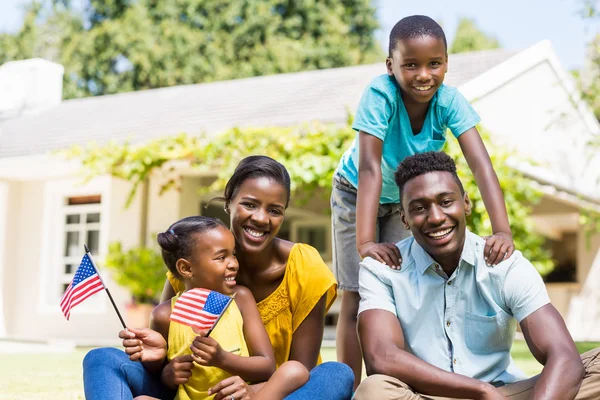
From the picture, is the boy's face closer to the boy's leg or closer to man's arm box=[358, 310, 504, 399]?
the boy's leg

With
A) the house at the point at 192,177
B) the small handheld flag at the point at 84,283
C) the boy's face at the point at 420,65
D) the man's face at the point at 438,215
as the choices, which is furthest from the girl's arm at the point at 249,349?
the house at the point at 192,177

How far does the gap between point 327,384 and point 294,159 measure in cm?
621

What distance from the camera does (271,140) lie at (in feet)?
30.2

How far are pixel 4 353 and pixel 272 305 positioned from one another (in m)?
5.53

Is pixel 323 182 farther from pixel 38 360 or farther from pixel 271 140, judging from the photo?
pixel 38 360

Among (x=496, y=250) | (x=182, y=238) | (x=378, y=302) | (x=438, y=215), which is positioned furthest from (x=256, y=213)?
(x=496, y=250)

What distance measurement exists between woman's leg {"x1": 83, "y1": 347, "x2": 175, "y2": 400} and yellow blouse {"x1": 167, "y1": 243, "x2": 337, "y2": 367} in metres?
0.41

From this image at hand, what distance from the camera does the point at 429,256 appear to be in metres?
3.04

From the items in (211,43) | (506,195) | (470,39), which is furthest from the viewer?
(470,39)

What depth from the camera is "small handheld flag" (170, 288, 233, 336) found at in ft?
9.46

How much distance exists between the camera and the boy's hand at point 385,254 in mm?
3096

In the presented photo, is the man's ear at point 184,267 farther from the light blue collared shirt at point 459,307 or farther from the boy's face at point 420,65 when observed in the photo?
the boy's face at point 420,65

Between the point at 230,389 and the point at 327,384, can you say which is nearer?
the point at 230,389

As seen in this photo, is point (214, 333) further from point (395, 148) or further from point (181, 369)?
point (395, 148)
